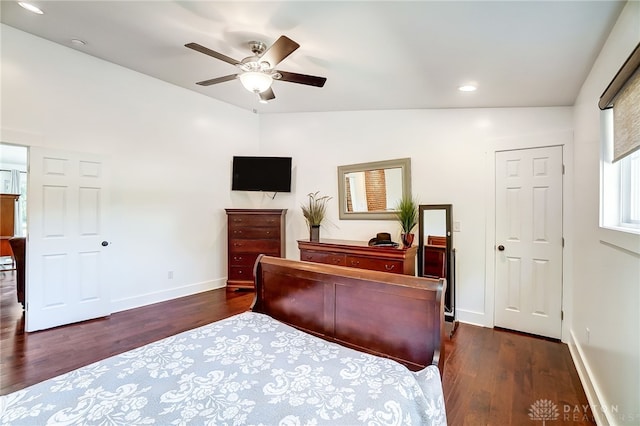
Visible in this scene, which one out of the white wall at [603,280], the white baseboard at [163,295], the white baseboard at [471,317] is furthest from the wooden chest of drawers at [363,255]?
the white baseboard at [163,295]

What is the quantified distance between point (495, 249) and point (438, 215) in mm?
736

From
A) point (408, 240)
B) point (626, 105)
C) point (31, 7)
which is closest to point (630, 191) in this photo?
point (626, 105)

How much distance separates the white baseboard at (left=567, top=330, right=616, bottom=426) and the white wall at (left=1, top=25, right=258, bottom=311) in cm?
465

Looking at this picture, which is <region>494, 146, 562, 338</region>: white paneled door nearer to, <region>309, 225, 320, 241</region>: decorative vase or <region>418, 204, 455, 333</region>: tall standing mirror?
<region>418, 204, 455, 333</region>: tall standing mirror

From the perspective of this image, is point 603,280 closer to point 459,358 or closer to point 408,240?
point 459,358

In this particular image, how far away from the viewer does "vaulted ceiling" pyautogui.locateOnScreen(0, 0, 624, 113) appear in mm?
1900

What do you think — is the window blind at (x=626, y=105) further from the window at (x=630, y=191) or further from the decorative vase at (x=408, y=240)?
the decorative vase at (x=408, y=240)

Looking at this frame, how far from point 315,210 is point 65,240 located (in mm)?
3216

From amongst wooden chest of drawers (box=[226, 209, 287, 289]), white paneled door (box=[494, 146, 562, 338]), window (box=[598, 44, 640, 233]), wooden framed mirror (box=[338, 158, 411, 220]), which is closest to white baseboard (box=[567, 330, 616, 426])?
white paneled door (box=[494, 146, 562, 338])

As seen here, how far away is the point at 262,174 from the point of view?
5.05 meters

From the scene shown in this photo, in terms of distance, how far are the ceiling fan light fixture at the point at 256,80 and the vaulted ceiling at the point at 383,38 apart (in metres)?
0.36

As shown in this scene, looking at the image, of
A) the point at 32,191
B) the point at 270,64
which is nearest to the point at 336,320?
the point at 270,64

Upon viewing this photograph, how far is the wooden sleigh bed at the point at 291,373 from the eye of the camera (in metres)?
1.07

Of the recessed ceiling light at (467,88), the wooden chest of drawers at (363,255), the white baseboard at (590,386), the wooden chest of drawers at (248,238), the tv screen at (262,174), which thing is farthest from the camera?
the tv screen at (262,174)
